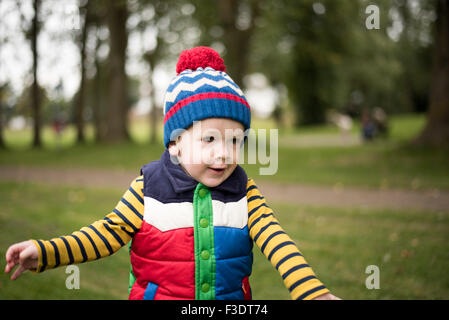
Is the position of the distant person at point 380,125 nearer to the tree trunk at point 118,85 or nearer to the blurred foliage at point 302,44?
the blurred foliage at point 302,44

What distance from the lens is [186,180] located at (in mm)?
2359

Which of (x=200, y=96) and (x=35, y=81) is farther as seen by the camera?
(x=35, y=81)

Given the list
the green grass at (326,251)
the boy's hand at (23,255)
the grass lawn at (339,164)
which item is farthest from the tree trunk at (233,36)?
the boy's hand at (23,255)

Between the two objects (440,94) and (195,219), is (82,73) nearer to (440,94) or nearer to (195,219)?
(440,94)

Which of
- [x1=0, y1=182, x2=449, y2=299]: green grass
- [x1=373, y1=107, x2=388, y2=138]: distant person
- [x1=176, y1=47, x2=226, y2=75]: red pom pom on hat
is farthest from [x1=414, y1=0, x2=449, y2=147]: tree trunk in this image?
[x1=176, y1=47, x2=226, y2=75]: red pom pom on hat

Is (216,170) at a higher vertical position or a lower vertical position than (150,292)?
higher

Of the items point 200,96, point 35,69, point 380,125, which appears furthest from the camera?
point 380,125

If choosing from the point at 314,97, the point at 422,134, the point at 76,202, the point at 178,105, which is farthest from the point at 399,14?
the point at 178,105

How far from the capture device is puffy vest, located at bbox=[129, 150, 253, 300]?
2.28 metres

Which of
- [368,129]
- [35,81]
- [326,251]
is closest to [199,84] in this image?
[326,251]

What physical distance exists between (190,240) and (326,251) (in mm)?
3683

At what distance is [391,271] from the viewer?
4.80 meters

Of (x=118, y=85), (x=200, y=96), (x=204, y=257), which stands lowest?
(x=204, y=257)

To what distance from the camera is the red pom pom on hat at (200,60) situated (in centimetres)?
255
